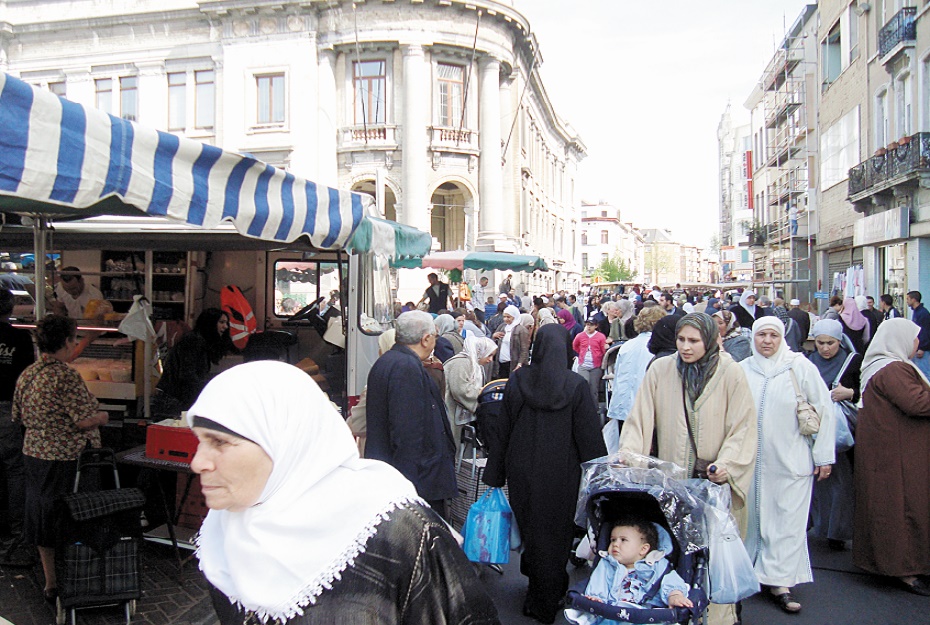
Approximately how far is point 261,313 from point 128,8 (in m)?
28.5

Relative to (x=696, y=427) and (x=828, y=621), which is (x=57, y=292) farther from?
(x=828, y=621)

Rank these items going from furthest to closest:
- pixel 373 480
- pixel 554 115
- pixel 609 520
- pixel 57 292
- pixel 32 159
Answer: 1. pixel 554 115
2. pixel 57 292
3. pixel 609 520
4. pixel 32 159
5. pixel 373 480

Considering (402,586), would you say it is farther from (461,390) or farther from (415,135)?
(415,135)

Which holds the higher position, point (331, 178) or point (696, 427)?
point (331, 178)

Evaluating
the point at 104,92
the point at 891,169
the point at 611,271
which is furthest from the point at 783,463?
the point at 611,271

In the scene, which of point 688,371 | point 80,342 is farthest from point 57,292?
point 688,371

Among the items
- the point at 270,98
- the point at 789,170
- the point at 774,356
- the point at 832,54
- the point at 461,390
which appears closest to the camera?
the point at 774,356

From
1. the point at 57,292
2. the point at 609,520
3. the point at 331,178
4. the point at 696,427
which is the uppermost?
the point at 331,178

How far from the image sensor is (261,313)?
382 inches

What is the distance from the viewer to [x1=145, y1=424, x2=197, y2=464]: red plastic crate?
5527 millimetres

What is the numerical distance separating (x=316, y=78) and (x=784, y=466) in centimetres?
2925

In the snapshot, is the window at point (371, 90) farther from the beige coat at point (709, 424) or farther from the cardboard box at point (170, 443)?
the beige coat at point (709, 424)

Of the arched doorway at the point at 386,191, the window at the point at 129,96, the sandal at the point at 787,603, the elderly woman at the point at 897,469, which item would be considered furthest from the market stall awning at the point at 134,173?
the window at the point at 129,96

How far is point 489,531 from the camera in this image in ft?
16.6
